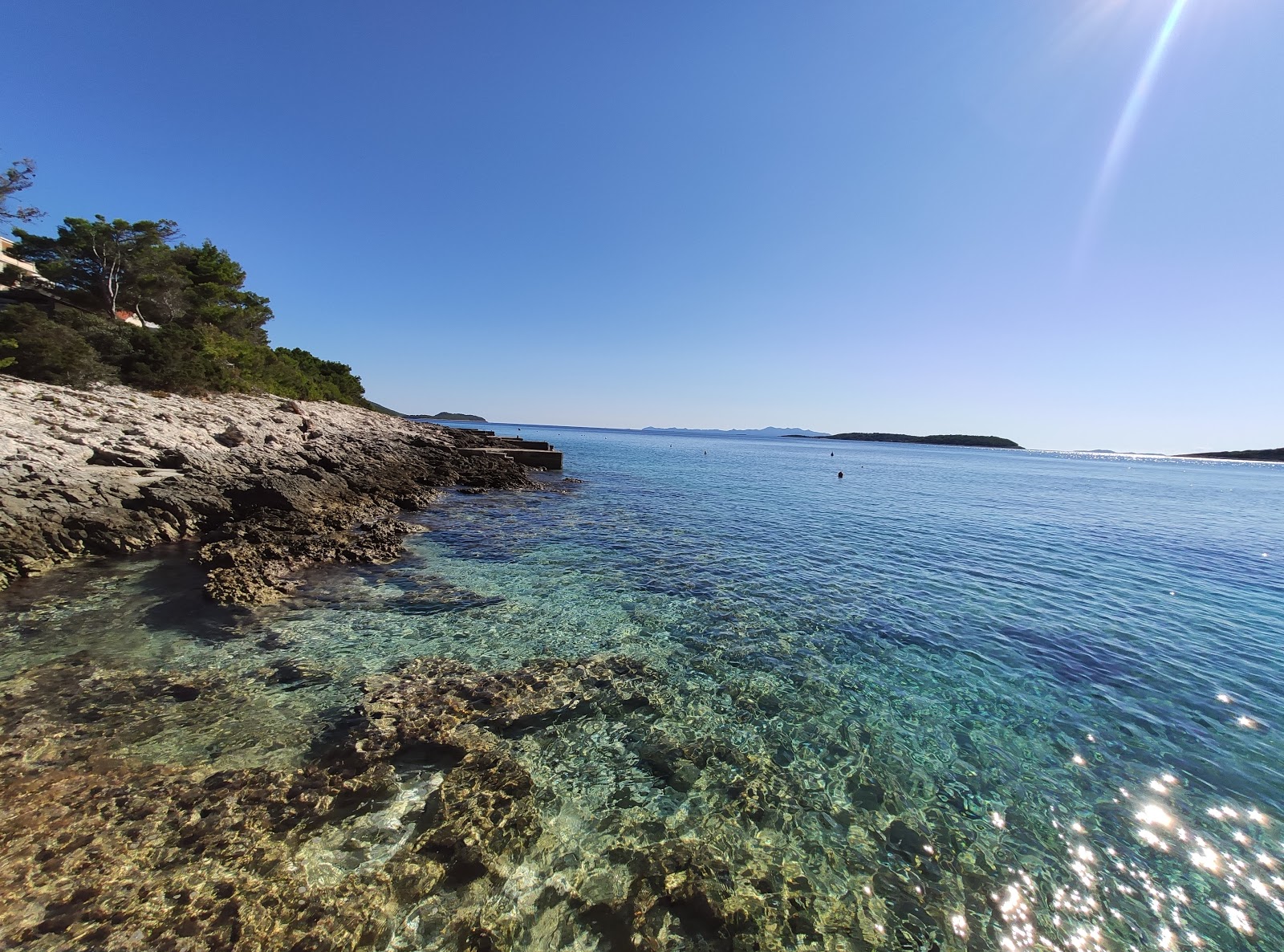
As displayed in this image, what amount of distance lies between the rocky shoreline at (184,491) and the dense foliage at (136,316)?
10.0 feet

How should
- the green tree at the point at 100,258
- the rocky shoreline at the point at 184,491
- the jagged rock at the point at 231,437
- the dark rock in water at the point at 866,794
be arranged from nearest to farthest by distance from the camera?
the dark rock in water at the point at 866,794
the rocky shoreline at the point at 184,491
the jagged rock at the point at 231,437
the green tree at the point at 100,258

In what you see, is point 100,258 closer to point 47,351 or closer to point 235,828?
point 47,351

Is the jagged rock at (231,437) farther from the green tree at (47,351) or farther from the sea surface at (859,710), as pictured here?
the sea surface at (859,710)

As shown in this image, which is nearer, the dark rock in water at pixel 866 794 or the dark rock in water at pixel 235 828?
the dark rock in water at pixel 235 828

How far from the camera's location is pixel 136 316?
40.2m

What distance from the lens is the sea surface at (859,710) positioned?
4.02 meters

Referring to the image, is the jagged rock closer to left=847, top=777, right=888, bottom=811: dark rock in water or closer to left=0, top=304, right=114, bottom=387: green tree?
left=0, top=304, right=114, bottom=387: green tree

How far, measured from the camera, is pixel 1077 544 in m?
19.4

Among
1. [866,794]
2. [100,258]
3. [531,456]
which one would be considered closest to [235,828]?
[866,794]

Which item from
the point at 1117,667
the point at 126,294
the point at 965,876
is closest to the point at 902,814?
the point at 965,876

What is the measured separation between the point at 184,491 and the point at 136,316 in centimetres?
4474

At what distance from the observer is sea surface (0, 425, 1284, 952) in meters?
4.02

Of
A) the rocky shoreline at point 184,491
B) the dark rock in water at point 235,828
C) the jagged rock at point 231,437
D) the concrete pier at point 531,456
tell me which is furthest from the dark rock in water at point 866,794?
the concrete pier at point 531,456

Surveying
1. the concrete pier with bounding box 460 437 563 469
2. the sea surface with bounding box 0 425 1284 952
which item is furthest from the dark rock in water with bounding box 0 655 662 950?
the concrete pier with bounding box 460 437 563 469
